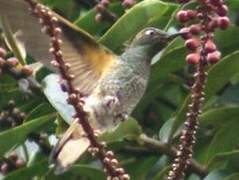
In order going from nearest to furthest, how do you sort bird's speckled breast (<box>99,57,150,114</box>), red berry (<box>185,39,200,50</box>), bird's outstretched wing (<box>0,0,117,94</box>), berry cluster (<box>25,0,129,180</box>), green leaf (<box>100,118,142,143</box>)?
berry cluster (<box>25,0,129,180</box>) < red berry (<box>185,39,200,50</box>) < bird's outstretched wing (<box>0,0,117,94</box>) < green leaf (<box>100,118,142,143</box>) < bird's speckled breast (<box>99,57,150,114</box>)

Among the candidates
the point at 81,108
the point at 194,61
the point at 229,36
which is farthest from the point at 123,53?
the point at 81,108

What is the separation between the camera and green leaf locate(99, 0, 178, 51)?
199cm

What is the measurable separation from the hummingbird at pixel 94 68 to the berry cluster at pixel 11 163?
21 centimetres

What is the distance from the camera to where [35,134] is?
78.9 inches

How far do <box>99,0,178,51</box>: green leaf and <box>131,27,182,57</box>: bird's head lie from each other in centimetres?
2

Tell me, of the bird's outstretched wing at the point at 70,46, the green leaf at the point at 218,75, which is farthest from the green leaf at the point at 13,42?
the green leaf at the point at 218,75

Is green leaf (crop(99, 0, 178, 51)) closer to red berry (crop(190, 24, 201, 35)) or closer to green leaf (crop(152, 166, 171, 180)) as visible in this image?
green leaf (crop(152, 166, 171, 180))

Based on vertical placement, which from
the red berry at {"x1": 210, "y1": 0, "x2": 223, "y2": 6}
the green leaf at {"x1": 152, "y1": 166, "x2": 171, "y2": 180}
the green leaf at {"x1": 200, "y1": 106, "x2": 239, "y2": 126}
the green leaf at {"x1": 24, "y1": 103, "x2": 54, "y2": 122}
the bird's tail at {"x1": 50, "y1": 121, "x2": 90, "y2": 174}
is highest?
the red berry at {"x1": 210, "y1": 0, "x2": 223, "y2": 6}

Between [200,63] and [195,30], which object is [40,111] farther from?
[200,63]

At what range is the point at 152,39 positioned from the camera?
2041 millimetres

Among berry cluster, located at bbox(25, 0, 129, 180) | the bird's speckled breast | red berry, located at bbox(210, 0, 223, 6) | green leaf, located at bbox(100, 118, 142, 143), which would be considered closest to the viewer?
berry cluster, located at bbox(25, 0, 129, 180)

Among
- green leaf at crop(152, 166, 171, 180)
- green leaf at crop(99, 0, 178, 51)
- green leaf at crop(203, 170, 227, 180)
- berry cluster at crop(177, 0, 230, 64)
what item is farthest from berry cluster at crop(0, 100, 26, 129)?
berry cluster at crop(177, 0, 230, 64)

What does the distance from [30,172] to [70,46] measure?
0.98ft

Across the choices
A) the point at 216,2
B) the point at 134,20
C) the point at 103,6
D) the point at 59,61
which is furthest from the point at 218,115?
the point at 59,61
